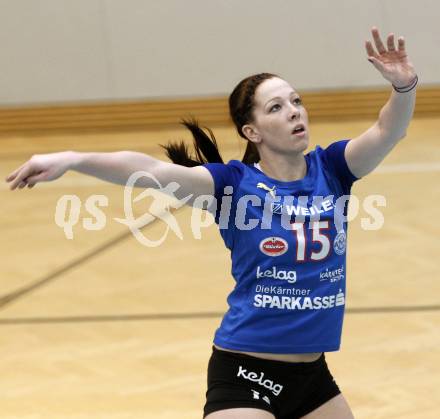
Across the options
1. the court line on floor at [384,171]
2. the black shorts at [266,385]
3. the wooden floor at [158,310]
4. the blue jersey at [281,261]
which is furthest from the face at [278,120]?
the court line on floor at [384,171]

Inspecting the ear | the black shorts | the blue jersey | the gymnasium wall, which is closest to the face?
the ear

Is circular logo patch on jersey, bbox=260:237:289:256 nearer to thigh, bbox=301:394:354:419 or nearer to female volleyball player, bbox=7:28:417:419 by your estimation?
female volleyball player, bbox=7:28:417:419

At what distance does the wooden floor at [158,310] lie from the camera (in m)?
5.03

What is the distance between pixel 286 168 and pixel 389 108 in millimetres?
375

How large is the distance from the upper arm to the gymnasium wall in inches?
249

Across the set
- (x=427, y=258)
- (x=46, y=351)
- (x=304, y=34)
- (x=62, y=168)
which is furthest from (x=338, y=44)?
(x=62, y=168)

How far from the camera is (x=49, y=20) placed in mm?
9844

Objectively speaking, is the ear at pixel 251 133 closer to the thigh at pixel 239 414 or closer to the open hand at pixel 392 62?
the open hand at pixel 392 62

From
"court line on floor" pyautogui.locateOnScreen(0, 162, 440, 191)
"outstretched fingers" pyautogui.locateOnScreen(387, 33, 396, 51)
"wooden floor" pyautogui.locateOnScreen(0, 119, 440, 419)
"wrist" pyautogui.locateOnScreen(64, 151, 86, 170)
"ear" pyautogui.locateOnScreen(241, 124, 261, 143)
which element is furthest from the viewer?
"court line on floor" pyautogui.locateOnScreen(0, 162, 440, 191)

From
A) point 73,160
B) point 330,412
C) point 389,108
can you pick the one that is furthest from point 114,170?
point 330,412

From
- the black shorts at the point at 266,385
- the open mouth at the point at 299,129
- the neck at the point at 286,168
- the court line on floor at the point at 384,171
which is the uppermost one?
the court line on floor at the point at 384,171

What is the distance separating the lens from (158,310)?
6.06 meters

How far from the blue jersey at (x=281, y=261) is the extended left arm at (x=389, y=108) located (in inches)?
6.7

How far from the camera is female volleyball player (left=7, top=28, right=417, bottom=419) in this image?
10.8 ft
